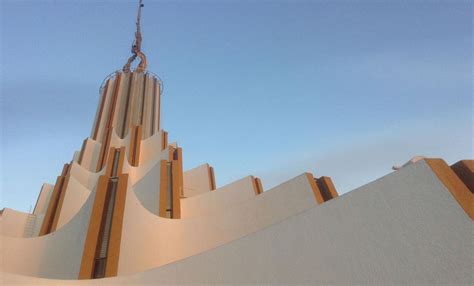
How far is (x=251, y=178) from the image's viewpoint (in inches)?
596

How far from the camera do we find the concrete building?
3.88 m

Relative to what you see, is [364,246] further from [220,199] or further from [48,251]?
[220,199]

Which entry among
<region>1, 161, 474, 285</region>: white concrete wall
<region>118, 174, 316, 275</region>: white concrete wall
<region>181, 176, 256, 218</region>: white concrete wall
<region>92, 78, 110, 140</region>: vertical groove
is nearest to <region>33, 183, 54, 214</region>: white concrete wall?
<region>92, 78, 110, 140</region>: vertical groove

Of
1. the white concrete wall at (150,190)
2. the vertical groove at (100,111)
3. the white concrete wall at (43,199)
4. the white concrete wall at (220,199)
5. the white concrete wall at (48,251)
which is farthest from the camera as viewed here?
the vertical groove at (100,111)

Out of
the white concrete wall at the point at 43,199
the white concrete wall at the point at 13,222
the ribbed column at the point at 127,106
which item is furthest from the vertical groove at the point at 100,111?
the white concrete wall at the point at 13,222

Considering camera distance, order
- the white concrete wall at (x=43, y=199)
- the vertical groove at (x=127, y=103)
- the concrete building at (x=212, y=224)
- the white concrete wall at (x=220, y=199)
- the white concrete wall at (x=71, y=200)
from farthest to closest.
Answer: the vertical groove at (x=127, y=103) → the white concrete wall at (x=43, y=199) → the white concrete wall at (x=220, y=199) → the white concrete wall at (x=71, y=200) → the concrete building at (x=212, y=224)

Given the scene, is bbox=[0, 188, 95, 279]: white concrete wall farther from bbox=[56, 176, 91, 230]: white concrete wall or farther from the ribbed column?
the ribbed column

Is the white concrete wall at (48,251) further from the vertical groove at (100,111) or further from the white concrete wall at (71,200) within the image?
the vertical groove at (100,111)

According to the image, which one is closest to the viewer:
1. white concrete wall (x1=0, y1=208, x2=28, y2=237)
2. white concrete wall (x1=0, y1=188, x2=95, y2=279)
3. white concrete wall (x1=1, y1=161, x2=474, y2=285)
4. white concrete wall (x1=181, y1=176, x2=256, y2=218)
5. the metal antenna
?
white concrete wall (x1=1, y1=161, x2=474, y2=285)

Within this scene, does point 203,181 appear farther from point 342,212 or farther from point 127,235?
point 342,212

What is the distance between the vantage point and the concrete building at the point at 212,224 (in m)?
3.88

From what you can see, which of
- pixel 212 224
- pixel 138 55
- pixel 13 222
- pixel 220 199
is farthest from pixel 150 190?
pixel 138 55

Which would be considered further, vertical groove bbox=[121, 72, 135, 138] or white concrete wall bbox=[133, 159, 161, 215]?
vertical groove bbox=[121, 72, 135, 138]

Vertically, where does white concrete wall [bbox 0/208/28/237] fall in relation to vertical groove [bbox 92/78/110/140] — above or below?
below
